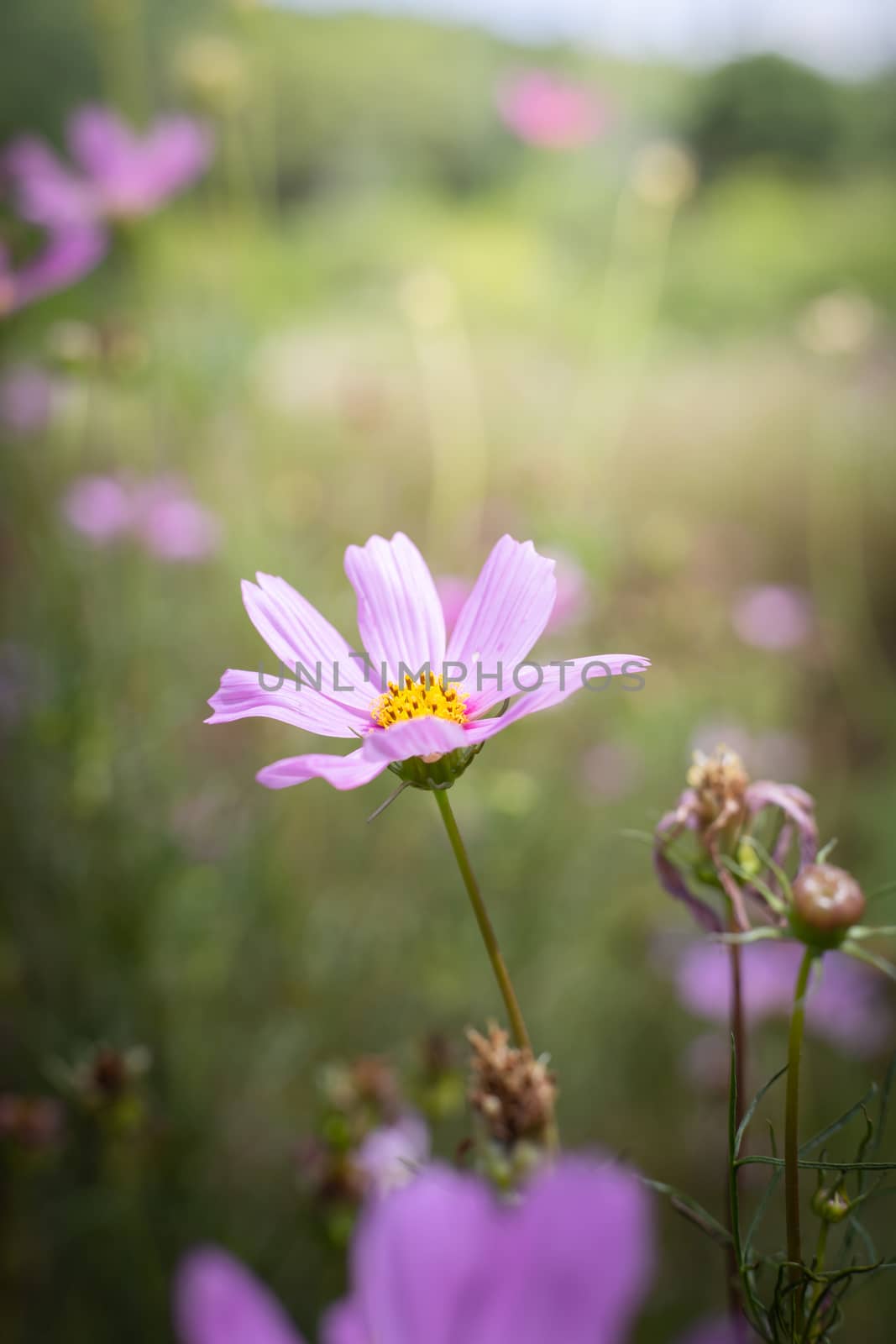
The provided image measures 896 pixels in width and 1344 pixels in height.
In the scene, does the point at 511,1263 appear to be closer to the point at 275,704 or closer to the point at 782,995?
the point at 275,704

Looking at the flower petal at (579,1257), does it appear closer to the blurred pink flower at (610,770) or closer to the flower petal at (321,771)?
the flower petal at (321,771)

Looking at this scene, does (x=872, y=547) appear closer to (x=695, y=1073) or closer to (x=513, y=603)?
(x=695, y=1073)

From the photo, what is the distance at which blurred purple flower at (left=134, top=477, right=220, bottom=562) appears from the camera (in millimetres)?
716

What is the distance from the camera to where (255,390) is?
43.8 inches

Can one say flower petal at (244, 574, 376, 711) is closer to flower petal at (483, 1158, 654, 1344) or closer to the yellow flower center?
the yellow flower center

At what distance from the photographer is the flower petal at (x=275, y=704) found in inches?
8.8

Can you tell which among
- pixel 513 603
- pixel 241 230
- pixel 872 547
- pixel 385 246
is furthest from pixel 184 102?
pixel 513 603

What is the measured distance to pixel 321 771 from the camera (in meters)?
0.20

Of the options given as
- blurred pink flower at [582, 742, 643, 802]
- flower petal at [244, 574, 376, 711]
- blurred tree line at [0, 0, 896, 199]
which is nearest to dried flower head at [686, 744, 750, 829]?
flower petal at [244, 574, 376, 711]

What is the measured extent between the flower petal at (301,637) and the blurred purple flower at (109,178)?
0.64 m

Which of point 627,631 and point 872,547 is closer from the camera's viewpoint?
point 627,631

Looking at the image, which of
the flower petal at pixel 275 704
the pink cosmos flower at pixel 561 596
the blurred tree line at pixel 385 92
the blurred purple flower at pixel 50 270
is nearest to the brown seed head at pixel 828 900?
the flower petal at pixel 275 704

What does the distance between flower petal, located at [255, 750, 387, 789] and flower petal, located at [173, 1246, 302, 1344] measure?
0.30ft

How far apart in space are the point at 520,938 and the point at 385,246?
97 cm
